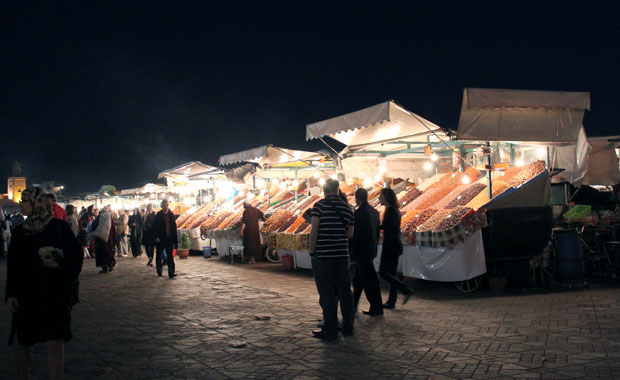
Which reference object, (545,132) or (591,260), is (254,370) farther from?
(591,260)

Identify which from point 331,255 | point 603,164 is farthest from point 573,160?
point 331,255

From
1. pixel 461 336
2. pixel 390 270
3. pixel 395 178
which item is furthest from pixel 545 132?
pixel 395 178

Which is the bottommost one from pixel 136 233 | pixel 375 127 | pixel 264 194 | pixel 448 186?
pixel 136 233

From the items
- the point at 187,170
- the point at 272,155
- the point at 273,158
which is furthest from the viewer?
the point at 187,170

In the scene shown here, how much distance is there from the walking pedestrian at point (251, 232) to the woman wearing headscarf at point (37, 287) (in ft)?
33.8

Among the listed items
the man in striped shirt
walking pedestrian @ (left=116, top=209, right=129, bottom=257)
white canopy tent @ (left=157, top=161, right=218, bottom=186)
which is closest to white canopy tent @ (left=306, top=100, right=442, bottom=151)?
the man in striped shirt

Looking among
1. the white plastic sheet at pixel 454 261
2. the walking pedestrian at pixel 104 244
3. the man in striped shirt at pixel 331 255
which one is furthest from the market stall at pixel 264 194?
the man in striped shirt at pixel 331 255

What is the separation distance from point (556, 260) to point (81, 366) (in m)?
7.19

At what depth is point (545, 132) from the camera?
8898 mm

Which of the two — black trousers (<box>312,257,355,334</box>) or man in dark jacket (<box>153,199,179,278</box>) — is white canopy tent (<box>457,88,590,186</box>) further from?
man in dark jacket (<box>153,199,179,278</box>)

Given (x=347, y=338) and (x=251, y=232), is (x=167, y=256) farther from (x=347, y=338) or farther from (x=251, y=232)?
(x=347, y=338)

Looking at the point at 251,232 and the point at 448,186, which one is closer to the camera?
the point at 448,186

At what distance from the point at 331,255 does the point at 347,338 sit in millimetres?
885

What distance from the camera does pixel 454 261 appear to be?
8.14 metres
